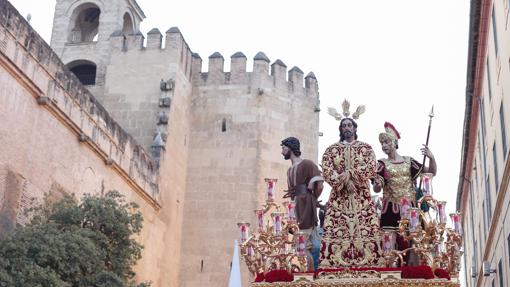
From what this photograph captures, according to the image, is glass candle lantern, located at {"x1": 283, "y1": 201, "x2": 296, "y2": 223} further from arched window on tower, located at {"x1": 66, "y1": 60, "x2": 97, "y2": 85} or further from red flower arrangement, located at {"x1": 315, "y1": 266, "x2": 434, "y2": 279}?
arched window on tower, located at {"x1": 66, "y1": 60, "x2": 97, "y2": 85}

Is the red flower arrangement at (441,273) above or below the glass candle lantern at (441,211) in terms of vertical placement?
below

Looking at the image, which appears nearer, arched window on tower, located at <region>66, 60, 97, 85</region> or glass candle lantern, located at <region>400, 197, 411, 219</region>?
glass candle lantern, located at <region>400, 197, 411, 219</region>

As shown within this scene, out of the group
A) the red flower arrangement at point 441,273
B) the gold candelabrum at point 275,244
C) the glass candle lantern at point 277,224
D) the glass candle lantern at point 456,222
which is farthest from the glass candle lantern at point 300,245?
the glass candle lantern at point 456,222

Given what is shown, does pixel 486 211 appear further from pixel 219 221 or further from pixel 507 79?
pixel 219 221

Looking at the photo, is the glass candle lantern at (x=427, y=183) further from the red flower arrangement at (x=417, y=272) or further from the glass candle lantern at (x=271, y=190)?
the glass candle lantern at (x=271, y=190)

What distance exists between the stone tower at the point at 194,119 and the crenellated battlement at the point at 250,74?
0.04 metres

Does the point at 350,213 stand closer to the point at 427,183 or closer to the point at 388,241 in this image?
the point at 388,241

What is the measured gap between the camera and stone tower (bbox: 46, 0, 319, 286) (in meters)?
26.8

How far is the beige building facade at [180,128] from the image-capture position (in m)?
24.7

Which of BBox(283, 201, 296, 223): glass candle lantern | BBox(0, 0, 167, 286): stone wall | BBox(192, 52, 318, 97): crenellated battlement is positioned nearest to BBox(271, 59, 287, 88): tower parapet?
BBox(192, 52, 318, 97): crenellated battlement

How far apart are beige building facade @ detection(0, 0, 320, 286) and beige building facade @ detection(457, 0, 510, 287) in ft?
24.5

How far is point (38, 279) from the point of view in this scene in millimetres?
13555

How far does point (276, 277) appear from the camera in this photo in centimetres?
791

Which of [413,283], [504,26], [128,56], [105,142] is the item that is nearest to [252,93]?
[128,56]
